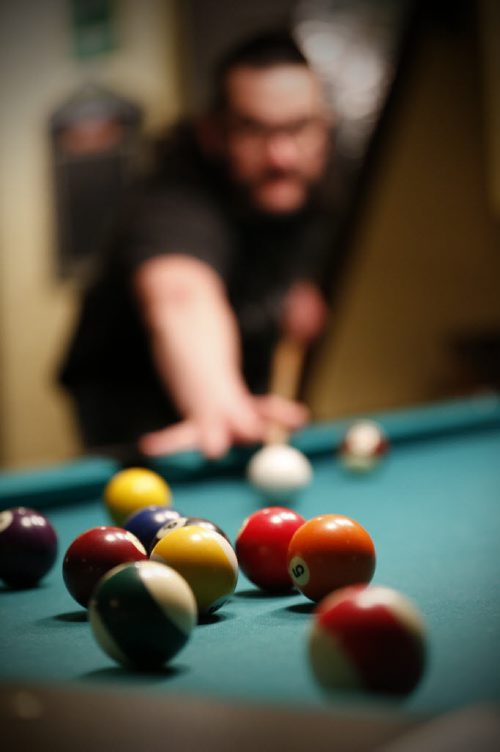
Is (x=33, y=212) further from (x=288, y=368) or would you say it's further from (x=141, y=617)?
(x=141, y=617)

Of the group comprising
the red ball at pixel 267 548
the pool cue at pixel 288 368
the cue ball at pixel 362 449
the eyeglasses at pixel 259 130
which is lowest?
the pool cue at pixel 288 368

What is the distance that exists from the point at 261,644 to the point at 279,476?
112 centimetres

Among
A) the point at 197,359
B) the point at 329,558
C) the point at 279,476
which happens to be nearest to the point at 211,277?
the point at 197,359

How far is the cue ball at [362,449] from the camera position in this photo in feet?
8.67

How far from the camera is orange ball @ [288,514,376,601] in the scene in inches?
51.6

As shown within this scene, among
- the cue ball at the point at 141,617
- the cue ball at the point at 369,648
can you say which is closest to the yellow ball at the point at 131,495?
the cue ball at the point at 141,617

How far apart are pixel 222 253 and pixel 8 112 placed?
3.74 meters

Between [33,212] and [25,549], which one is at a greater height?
[33,212]

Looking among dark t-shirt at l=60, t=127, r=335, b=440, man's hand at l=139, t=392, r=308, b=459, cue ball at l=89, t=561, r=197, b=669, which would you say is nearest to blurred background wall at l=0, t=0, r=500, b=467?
dark t-shirt at l=60, t=127, r=335, b=440

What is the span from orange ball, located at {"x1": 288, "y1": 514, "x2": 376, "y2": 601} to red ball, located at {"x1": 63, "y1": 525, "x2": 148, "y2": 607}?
0.77ft

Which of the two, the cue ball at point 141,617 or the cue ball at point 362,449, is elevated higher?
the cue ball at point 141,617

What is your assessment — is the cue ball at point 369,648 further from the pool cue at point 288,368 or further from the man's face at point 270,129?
the pool cue at point 288,368

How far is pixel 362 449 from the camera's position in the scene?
2.66 m

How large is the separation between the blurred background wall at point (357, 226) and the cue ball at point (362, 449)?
3358 millimetres
